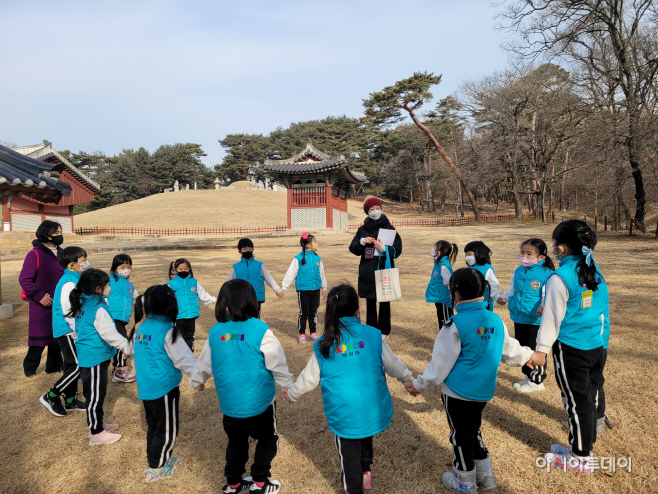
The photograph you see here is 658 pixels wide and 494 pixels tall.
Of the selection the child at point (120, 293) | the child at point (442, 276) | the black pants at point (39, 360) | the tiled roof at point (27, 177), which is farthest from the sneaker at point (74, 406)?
the child at point (442, 276)

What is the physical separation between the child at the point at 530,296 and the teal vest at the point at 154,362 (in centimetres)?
290

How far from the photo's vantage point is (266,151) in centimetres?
6322

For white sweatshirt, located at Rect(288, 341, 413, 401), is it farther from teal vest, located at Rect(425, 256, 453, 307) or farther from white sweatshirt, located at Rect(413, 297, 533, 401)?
teal vest, located at Rect(425, 256, 453, 307)

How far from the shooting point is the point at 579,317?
7.91 ft

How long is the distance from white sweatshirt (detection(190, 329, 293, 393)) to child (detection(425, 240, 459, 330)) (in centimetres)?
265

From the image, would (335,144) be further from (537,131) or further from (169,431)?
(169,431)

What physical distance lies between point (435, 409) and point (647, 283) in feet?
25.5

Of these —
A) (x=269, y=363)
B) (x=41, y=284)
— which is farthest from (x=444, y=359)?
(x=41, y=284)

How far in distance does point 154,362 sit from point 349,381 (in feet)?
4.42

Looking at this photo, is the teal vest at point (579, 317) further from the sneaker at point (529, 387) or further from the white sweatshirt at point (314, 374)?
the sneaker at point (529, 387)

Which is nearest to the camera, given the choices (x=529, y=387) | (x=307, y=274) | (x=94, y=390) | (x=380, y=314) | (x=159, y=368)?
(x=159, y=368)

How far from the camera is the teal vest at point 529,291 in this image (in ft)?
11.7

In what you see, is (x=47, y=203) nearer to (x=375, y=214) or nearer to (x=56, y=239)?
(x=56, y=239)

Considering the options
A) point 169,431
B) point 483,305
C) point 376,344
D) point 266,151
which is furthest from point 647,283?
point 266,151
